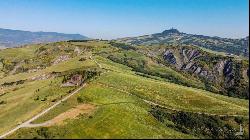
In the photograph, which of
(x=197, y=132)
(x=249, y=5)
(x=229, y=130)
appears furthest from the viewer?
(x=229, y=130)

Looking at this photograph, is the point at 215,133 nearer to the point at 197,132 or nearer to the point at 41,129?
the point at 197,132

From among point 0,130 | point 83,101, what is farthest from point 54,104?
point 0,130

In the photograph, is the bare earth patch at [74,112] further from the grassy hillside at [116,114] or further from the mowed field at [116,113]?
the mowed field at [116,113]

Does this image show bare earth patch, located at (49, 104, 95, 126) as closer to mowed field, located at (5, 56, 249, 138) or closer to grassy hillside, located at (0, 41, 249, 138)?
grassy hillside, located at (0, 41, 249, 138)

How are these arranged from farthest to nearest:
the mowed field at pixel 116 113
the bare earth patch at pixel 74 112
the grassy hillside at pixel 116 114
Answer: the bare earth patch at pixel 74 112
the grassy hillside at pixel 116 114
the mowed field at pixel 116 113

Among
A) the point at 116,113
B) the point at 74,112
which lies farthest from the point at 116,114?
the point at 74,112

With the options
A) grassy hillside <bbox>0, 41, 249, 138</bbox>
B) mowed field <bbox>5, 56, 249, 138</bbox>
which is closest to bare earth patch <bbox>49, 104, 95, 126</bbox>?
grassy hillside <bbox>0, 41, 249, 138</bbox>

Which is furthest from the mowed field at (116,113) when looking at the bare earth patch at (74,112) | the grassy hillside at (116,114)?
the bare earth patch at (74,112)

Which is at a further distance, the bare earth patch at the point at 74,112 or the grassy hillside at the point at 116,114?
the bare earth patch at the point at 74,112
